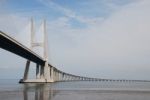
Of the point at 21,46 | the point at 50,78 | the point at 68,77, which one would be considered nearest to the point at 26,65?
the point at 50,78

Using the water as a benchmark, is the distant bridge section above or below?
above

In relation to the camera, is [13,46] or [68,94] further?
[13,46]

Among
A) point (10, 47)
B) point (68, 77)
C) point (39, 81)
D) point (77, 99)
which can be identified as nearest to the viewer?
point (77, 99)

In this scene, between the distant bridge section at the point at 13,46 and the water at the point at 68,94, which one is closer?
the water at the point at 68,94

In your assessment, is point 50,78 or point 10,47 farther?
point 50,78

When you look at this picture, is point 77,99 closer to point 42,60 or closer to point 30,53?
point 30,53

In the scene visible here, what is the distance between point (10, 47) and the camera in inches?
2542

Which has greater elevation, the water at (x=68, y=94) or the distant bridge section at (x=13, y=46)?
the distant bridge section at (x=13, y=46)

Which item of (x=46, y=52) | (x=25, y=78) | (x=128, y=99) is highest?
(x=46, y=52)

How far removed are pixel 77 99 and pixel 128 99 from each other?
548cm

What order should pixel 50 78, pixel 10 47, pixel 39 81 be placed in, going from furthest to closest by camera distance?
pixel 50 78
pixel 39 81
pixel 10 47

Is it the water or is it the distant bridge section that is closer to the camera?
the water

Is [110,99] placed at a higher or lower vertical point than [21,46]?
lower

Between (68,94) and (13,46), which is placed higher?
(13,46)
